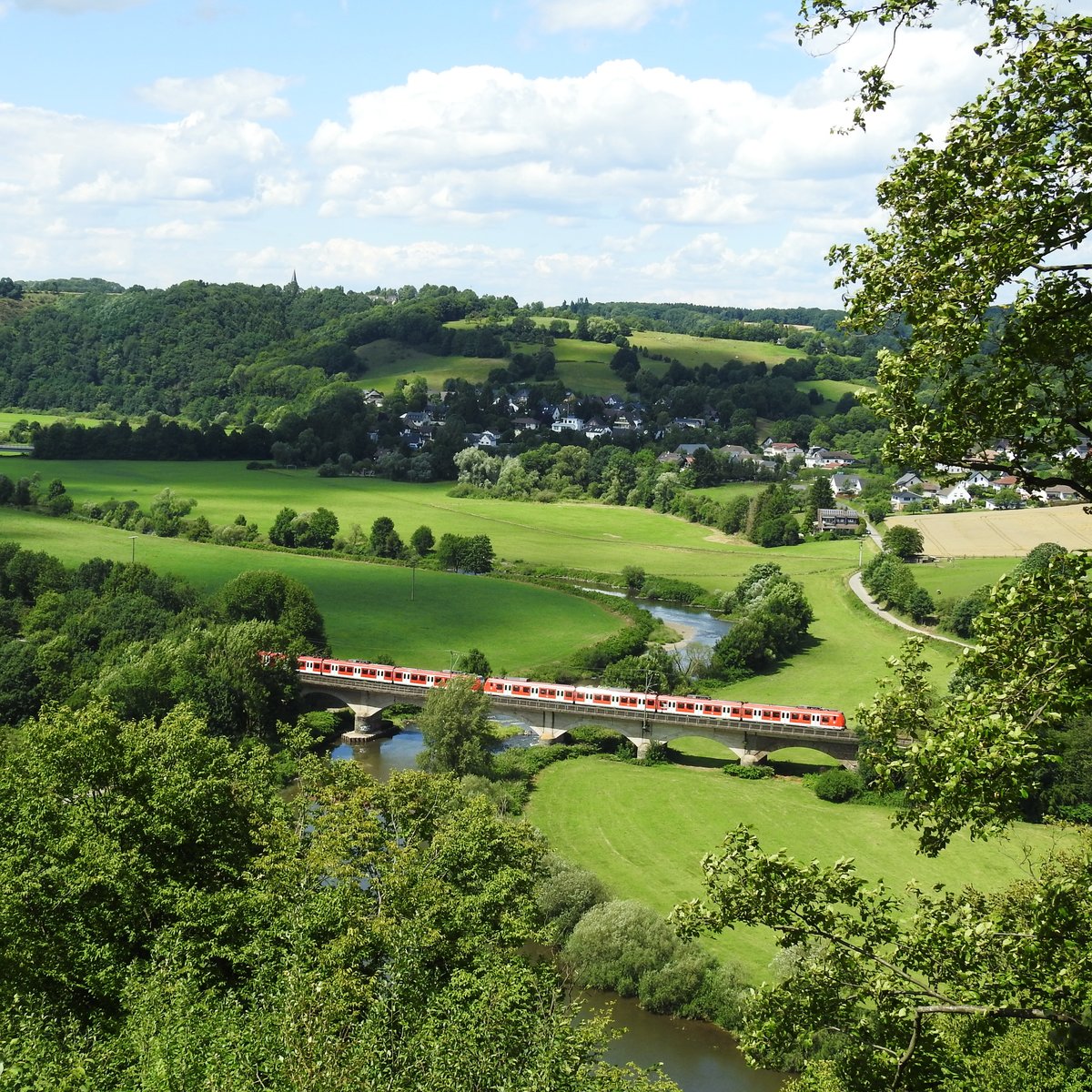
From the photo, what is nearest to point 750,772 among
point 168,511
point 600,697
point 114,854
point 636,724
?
point 636,724

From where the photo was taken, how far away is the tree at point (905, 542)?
361 feet

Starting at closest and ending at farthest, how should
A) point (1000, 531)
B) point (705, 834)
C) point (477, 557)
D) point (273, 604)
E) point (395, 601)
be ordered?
1. point (705, 834)
2. point (273, 604)
3. point (395, 601)
4. point (1000, 531)
5. point (477, 557)

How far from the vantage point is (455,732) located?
59.8 meters

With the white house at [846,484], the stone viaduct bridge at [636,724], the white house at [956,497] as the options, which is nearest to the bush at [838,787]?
the stone viaduct bridge at [636,724]

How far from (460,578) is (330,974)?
278 feet

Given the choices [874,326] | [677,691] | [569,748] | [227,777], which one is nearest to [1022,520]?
[677,691]

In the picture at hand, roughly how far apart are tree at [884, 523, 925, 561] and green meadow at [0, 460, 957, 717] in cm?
521

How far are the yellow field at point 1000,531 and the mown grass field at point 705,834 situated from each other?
1799 inches

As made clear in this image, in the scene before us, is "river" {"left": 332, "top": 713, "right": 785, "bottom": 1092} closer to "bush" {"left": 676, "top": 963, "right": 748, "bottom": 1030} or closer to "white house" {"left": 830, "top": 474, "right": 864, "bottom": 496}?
"bush" {"left": 676, "top": 963, "right": 748, "bottom": 1030}

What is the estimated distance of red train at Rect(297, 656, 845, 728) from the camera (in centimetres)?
6769

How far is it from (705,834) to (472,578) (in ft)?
180

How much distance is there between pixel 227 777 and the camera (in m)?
32.6

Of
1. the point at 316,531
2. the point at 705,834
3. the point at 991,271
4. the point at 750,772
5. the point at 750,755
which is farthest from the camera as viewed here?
the point at 316,531

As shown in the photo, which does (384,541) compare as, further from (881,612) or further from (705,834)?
(705,834)
